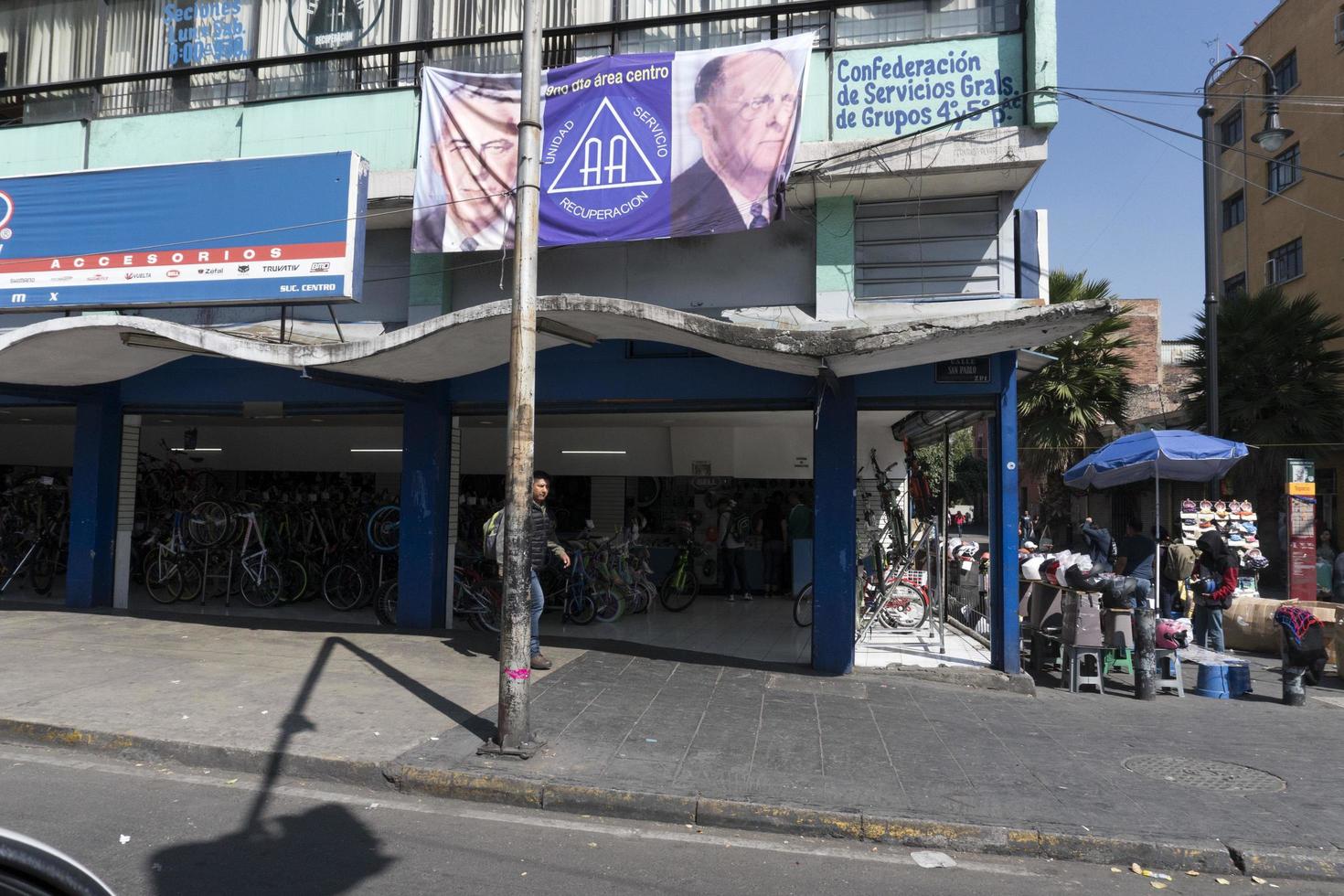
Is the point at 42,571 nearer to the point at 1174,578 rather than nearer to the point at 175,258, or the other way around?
the point at 175,258

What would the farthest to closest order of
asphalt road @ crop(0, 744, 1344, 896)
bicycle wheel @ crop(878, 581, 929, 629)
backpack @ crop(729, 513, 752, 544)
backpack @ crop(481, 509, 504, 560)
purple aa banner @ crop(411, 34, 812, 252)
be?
backpack @ crop(729, 513, 752, 544) < bicycle wheel @ crop(878, 581, 929, 629) < purple aa banner @ crop(411, 34, 812, 252) < backpack @ crop(481, 509, 504, 560) < asphalt road @ crop(0, 744, 1344, 896)

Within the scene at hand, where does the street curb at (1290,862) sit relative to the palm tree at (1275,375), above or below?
below

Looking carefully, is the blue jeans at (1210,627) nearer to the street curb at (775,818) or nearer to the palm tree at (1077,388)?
the palm tree at (1077,388)

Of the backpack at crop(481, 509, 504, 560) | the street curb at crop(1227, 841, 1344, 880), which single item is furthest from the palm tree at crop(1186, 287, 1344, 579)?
the backpack at crop(481, 509, 504, 560)

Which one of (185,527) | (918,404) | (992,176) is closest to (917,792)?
(918,404)

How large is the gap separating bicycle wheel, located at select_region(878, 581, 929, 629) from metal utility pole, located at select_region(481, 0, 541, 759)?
6327 mm

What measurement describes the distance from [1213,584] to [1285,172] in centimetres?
2267

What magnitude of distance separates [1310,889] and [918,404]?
5530 millimetres

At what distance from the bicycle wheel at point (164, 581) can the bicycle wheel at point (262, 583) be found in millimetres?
1136

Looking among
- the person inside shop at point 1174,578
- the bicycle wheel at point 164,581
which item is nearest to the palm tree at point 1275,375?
the person inside shop at point 1174,578

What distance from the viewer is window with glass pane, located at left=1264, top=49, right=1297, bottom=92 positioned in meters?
26.8

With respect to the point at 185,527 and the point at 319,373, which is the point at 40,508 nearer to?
the point at 185,527

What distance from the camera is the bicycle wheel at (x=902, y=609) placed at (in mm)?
11320

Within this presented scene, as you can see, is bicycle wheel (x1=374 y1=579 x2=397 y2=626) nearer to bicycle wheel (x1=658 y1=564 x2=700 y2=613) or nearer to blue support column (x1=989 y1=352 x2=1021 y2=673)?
bicycle wheel (x1=658 y1=564 x2=700 y2=613)
